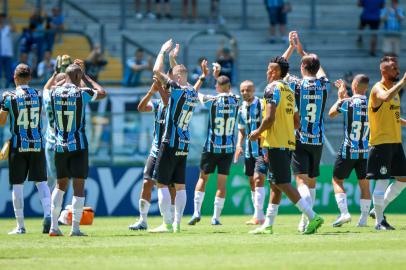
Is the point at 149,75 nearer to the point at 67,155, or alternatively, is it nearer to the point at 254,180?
the point at 254,180

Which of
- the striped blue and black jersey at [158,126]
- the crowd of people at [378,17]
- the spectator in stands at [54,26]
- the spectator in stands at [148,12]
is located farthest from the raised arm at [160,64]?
the spectator in stands at [148,12]

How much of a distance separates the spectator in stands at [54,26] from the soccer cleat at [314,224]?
14551 mm

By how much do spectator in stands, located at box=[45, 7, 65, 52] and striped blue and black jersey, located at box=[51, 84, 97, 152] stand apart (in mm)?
12983

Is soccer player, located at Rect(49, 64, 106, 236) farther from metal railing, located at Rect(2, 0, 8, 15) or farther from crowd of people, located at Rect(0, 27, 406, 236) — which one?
metal railing, located at Rect(2, 0, 8, 15)

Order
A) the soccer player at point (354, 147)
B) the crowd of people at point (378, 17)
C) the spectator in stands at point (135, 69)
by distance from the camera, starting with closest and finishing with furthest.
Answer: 1. the soccer player at point (354, 147)
2. the spectator in stands at point (135, 69)
3. the crowd of people at point (378, 17)

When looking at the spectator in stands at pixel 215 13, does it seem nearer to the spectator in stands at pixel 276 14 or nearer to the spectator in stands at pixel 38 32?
the spectator in stands at pixel 276 14

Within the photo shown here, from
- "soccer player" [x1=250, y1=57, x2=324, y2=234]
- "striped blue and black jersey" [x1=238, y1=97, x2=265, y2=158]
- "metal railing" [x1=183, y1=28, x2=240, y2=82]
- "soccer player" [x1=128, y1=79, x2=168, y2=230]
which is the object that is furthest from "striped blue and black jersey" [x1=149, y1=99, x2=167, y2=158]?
"metal railing" [x1=183, y1=28, x2=240, y2=82]

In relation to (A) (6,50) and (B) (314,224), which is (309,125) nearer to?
(B) (314,224)

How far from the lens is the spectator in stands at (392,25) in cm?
3262

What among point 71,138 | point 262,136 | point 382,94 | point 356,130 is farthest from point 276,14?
point 71,138

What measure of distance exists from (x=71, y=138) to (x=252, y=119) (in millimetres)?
4932

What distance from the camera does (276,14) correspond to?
110 feet

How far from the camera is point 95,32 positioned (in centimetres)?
3228

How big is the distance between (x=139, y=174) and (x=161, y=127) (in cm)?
708
